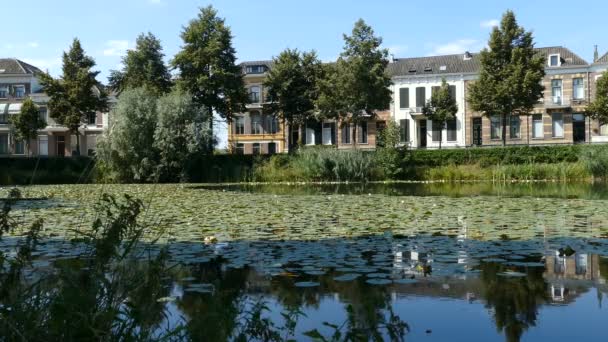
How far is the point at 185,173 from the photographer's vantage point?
2895 cm

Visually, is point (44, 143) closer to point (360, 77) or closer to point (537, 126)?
point (360, 77)

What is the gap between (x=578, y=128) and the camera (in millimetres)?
41188

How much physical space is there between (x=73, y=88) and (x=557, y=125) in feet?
110

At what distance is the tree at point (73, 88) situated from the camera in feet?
127

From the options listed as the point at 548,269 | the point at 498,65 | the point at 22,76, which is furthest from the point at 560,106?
the point at 22,76

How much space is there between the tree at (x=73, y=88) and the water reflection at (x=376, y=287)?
3390cm

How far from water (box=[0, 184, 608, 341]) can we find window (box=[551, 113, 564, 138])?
34.0m

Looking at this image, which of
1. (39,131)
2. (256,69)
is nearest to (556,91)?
(256,69)

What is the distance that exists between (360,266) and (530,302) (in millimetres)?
1699

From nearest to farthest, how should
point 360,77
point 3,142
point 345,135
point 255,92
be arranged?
point 360,77
point 345,135
point 255,92
point 3,142

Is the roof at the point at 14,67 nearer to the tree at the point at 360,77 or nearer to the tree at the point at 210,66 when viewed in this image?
the tree at the point at 210,66

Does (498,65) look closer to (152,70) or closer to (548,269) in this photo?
(152,70)

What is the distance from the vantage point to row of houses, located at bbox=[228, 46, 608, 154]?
41.0 metres

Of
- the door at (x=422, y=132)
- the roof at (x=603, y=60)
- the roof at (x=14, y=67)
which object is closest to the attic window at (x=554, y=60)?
the roof at (x=603, y=60)
